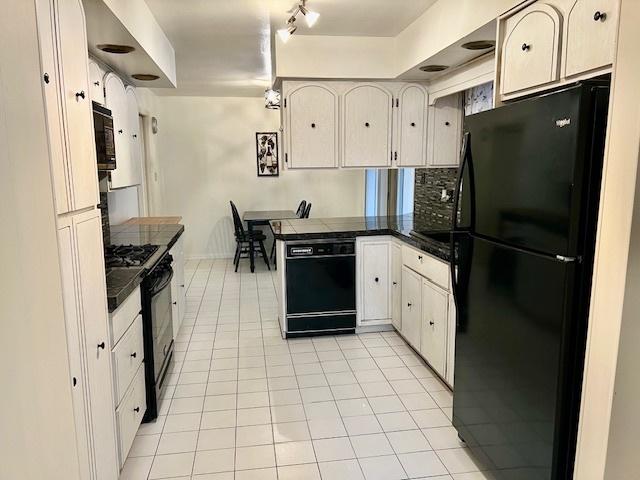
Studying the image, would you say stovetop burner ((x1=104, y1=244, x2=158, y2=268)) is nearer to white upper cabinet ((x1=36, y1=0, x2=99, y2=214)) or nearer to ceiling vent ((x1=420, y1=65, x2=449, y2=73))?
white upper cabinet ((x1=36, y1=0, x2=99, y2=214))

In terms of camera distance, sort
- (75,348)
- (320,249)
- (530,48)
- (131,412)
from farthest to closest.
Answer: (320,249)
(131,412)
(530,48)
(75,348)

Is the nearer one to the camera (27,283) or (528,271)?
(27,283)

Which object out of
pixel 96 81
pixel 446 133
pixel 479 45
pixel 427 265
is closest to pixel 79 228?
pixel 96 81

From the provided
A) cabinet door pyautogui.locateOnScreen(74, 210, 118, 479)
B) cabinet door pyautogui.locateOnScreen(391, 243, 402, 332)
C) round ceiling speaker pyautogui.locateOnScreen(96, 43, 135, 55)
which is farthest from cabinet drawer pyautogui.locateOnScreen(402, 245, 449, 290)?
round ceiling speaker pyautogui.locateOnScreen(96, 43, 135, 55)

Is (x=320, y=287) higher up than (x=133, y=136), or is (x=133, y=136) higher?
(x=133, y=136)

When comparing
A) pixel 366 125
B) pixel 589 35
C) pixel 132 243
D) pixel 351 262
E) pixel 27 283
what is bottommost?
pixel 351 262

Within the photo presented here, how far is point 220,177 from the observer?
6945mm

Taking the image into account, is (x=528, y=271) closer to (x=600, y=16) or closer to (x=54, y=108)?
(x=600, y=16)

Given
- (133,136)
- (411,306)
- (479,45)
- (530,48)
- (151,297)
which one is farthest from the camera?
(133,136)

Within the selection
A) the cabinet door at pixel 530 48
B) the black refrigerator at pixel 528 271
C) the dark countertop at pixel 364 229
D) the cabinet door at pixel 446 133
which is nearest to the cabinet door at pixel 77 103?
the black refrigerator at pixel 528 271

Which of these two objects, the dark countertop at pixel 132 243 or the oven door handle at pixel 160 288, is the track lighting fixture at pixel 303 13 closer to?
the dark countertop at pixel 132 243

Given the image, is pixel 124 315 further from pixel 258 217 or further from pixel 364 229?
pixel 258 217

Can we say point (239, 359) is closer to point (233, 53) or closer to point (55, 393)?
point (55, 393)

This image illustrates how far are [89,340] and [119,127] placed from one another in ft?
6.44
